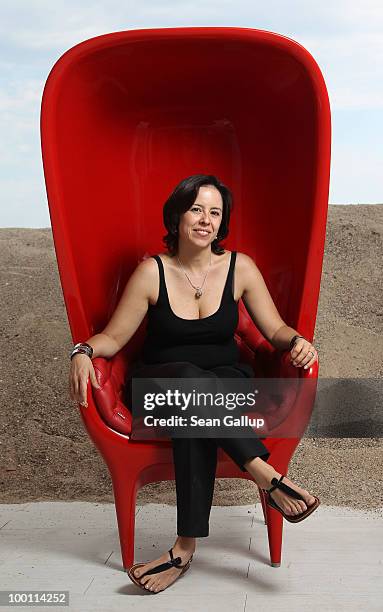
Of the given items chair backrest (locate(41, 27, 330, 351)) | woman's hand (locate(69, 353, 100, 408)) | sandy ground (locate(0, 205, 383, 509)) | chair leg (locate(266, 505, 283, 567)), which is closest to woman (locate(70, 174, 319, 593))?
woman's hand (locate(69, 353, 100, 408))

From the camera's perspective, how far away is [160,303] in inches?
104

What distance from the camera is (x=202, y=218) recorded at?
8.54 feet

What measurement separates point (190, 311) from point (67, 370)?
8.07ft

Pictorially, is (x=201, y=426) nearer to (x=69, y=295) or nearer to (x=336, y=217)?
(x=69, y=295)

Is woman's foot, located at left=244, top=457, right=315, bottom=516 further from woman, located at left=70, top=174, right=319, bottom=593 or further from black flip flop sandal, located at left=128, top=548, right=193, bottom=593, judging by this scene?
black flip flop sandal, located at left=128, top=548, right=193, bottom=593

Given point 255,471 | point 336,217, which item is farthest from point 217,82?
point 336,217

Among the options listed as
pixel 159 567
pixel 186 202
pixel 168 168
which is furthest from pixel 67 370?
pixel 159 567

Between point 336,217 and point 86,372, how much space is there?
519cm

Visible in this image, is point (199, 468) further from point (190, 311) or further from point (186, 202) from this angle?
point (186, 202)

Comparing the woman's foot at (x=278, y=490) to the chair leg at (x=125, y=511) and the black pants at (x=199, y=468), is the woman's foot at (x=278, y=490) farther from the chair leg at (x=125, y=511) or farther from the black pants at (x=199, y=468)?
the chair leg at (x=125, y=511)

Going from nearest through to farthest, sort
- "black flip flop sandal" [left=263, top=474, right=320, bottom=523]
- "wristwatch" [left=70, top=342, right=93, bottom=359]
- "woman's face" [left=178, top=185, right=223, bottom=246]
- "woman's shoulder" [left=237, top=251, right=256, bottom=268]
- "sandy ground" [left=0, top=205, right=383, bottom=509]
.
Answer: "black flip flop sandal" [left=263, top=474, right=320, bottom=523] < "wristwatch" [left=70, top=342, right=93, bottom=359] < "woman's face" [left=178, top=185, right=223, bottom=246] < "woman's shoulder" [left=237, top=251, right=256, bottom=268] < "sandy ground" [left=0, top=205, right=383, bottom=509]

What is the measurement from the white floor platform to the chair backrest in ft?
2.03

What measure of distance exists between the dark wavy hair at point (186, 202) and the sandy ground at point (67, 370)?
1.02 meters

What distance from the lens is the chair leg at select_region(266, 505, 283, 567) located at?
8.27ft
